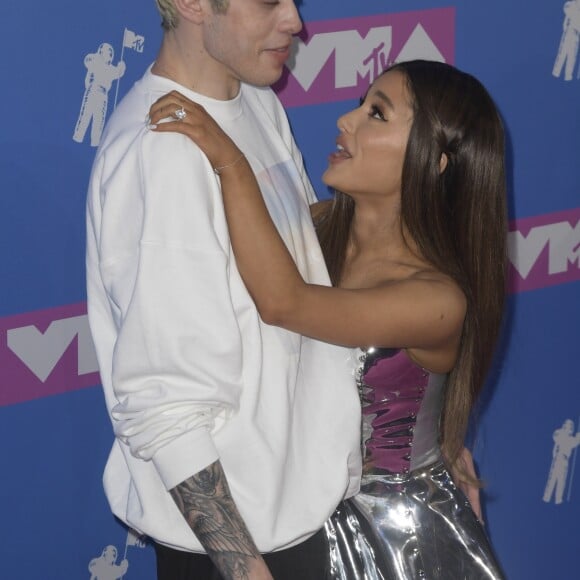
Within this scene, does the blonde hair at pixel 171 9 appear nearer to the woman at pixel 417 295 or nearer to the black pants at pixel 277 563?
the woman at pixel 417 295

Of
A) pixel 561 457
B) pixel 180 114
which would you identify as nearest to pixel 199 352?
pixel 180 114

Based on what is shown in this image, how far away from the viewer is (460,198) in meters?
1.81

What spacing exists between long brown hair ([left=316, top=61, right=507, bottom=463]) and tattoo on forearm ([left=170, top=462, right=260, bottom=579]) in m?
0.51

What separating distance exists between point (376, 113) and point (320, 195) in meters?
0.42

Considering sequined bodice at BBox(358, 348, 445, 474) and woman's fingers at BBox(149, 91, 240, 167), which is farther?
sequined bodice at BBox(358, 348, 445, 474)

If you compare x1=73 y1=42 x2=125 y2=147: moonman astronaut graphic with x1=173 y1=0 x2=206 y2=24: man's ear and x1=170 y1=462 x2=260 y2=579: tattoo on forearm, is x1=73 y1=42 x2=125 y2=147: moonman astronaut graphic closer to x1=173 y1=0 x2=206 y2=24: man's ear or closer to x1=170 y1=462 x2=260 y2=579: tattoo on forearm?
x1=173 y1=0 x2=206 y2=24: man's ear

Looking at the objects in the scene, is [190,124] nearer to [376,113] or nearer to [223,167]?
[223,167]

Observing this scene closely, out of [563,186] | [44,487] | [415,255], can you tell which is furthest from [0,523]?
[563,186]

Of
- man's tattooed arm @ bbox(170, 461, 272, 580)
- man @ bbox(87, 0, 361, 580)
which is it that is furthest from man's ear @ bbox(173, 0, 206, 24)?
man's tattooed arm @ bbox(170, 461, 272, 580)

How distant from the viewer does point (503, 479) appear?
2.63 meters

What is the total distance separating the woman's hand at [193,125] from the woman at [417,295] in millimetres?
290

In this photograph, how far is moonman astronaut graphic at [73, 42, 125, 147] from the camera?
1830 mm

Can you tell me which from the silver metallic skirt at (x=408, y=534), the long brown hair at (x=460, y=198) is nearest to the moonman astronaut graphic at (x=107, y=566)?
the silver metallic skirt at (x=408, y=534)

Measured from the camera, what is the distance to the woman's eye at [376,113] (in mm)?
1815
